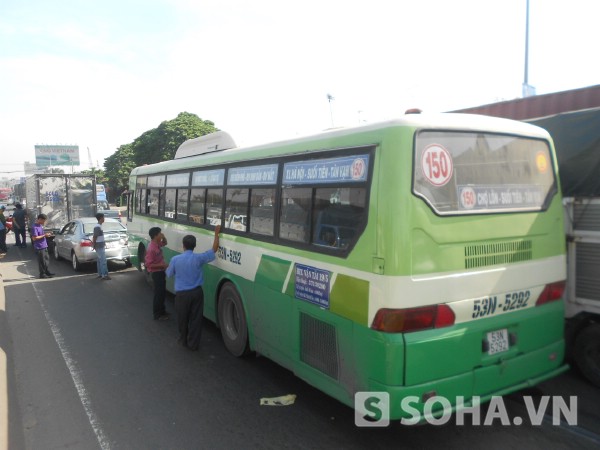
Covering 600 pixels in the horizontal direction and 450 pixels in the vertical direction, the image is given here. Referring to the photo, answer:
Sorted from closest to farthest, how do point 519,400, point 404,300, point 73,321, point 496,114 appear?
point 404,300, point 519,400, point 73,321, point 496,114

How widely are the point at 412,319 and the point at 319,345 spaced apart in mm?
1018

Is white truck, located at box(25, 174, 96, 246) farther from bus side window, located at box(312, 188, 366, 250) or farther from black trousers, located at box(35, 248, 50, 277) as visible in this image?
bus side window, located at box(312, 188, 366, 250)

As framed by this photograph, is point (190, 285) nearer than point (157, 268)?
Yes

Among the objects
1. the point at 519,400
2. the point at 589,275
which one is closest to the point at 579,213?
the point at 589,275

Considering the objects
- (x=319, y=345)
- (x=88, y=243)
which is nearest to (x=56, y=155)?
(x=88, y=243)

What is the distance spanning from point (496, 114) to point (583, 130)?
3939mm

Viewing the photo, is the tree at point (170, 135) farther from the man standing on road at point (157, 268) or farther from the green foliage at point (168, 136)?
the man standing on road at point (157, 268)

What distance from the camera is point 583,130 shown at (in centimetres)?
456

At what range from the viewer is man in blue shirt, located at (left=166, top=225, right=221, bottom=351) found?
18.5ft

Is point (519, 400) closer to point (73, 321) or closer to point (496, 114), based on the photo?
point (496, 114)

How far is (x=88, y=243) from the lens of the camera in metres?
11.3

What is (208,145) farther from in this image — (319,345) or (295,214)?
(319,345)

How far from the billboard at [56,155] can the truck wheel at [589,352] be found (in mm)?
75200

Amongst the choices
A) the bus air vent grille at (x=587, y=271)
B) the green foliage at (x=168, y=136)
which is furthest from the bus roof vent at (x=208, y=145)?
the green foliage at (x=168, y=136)
